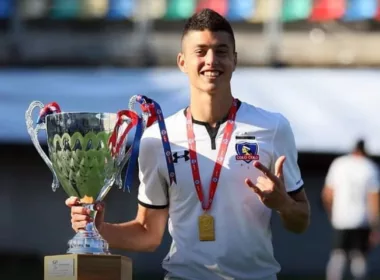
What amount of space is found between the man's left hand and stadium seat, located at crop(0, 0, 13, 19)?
1162 centimetres

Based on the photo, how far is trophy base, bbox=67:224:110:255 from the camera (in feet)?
17.4

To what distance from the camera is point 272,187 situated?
5.30 meters

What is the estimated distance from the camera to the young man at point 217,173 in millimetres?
5504

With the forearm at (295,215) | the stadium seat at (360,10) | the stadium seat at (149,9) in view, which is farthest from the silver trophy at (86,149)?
the stadium seat at (149,9)

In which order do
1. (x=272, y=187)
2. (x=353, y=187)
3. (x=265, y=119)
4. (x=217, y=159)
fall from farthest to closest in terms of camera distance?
(x=353, y=187) < (x=265, y=119) < (x=217, y=159) < (x=272, y=187)

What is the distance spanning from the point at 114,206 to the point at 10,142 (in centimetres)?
147

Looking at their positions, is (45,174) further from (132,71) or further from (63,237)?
(132,71)

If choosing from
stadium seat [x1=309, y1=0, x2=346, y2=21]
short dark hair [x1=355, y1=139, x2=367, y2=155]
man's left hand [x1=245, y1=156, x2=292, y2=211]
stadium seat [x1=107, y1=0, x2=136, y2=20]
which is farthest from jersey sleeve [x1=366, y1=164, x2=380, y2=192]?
man's left hand [x1=245, y1=156, x2=292, y2=211]

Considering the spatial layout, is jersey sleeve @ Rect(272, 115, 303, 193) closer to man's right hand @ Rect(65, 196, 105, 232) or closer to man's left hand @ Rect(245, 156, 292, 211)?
man's left hand @ Rect(245, 156, 292, 211)

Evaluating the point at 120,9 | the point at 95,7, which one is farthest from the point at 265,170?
the point at 95,7

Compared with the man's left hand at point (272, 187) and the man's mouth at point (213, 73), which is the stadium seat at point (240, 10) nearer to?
the man's mouth at point (213, 73)

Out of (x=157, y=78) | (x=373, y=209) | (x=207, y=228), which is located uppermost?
(x=157, y=78)

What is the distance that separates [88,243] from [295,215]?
2.58 ft

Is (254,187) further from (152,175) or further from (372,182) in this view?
(372,182)
